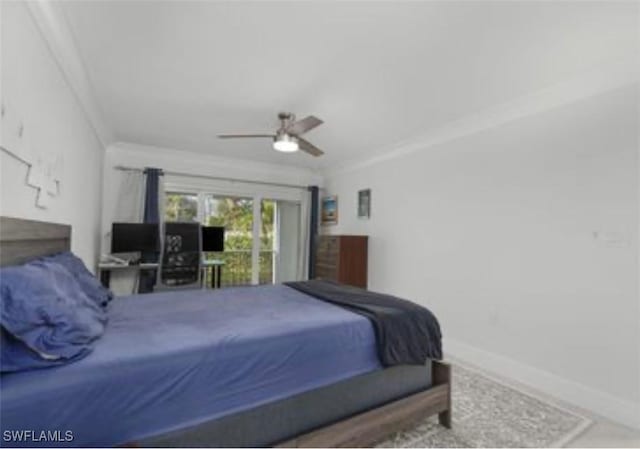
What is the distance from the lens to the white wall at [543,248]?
88.0 inches

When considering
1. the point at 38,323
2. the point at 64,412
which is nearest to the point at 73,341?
the point at 38,323

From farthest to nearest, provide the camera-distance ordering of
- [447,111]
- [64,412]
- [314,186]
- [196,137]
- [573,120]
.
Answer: [314,186] → [196,137] → [447,111] → [573,120] → [64,412]

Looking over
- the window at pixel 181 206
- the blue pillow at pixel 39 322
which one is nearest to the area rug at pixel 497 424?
the blue pillow at pixel 39 322

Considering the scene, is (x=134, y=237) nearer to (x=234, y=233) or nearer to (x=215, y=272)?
(x=215, y=272)

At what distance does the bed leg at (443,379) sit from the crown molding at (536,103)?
225 centimetres

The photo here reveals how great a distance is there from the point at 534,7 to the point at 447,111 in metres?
1.36

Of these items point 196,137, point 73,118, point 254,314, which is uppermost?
point 196,137

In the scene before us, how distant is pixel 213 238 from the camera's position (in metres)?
4.85

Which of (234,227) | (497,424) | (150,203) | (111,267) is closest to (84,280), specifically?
(111,267)

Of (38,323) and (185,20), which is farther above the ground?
(185,20)

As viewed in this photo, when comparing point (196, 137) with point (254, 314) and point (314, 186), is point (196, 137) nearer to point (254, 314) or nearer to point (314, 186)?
point (314, 186)

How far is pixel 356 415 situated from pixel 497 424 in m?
1.03

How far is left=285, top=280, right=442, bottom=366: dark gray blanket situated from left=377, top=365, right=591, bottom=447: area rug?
0.44m

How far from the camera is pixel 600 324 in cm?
233
